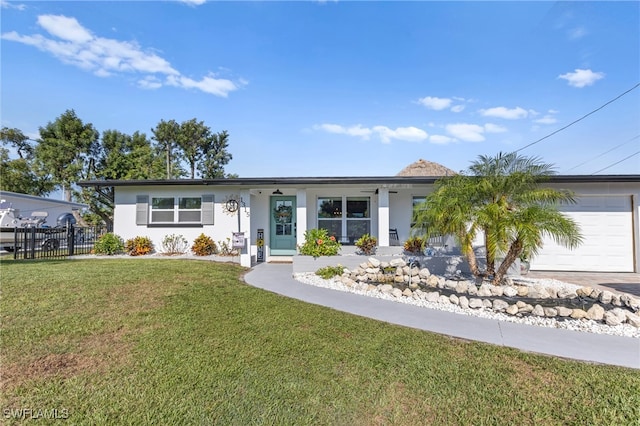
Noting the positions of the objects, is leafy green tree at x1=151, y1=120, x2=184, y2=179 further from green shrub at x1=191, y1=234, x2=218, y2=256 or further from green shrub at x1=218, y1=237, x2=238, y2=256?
green shrub at x1=218, y1=237, x2=238, y2=256

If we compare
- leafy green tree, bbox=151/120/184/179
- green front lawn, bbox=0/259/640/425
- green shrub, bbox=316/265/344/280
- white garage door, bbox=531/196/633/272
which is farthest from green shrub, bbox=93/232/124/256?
leafy green tree, bbox=151/120/184/179

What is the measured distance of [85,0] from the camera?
8.17 meters

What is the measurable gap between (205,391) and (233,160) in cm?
2813

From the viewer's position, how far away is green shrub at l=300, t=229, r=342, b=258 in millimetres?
8461

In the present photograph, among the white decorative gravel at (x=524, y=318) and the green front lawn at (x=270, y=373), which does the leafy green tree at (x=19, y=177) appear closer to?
the green front lawn at (x=270, y=373)

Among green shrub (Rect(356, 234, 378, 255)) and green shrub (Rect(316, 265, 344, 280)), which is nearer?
green shrub (Rect(316, 265, 344, 280))

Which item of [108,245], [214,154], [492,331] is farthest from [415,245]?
[214,154]

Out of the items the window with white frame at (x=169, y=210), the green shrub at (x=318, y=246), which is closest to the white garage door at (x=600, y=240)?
the green shrub at (x=318, y=246)

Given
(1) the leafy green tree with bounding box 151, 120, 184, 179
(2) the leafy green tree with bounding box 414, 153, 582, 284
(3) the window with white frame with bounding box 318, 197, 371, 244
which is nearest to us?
(2) the leafy green tree with bounding box 414, 153, 582, 284

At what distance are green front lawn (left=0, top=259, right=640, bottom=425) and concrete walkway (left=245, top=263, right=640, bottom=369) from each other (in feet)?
1.12

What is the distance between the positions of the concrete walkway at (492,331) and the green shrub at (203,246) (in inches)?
231

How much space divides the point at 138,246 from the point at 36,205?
13.7 m

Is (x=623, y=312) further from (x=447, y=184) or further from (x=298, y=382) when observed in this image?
(x=298, y=382)

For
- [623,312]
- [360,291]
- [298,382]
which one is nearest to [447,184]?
[360,291]
